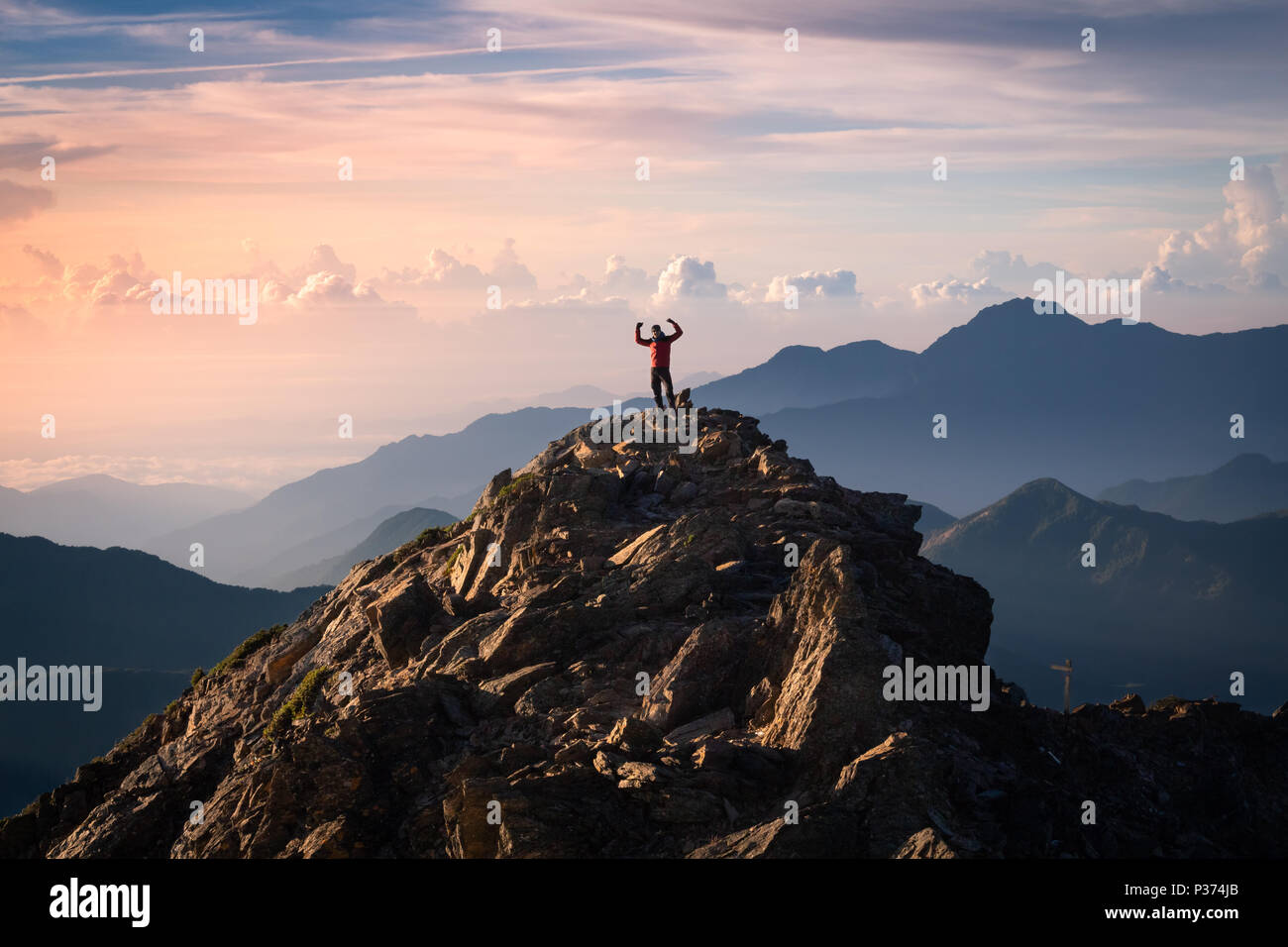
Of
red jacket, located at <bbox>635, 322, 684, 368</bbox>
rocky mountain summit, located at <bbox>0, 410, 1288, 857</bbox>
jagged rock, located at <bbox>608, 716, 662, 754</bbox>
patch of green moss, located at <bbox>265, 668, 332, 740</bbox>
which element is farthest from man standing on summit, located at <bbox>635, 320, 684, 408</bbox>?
jagged rock, located at <bbox>608, 716, 662, 754</bbox>

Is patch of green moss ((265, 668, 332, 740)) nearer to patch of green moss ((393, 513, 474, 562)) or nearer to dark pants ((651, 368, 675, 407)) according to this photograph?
patch of green moss ((393, 513, 474, 562))

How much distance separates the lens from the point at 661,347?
44.5 m

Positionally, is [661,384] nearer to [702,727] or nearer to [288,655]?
[288,655]

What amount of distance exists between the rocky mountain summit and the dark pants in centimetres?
420

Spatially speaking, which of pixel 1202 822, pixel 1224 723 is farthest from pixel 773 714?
pixel 1224 723

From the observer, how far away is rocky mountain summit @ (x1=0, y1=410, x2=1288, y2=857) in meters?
20.1

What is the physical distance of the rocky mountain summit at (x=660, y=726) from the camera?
20.1 meters

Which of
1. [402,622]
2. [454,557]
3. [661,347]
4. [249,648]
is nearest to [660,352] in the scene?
[661,347]

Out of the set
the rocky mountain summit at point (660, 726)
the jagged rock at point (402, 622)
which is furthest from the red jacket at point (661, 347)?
the jagged rock at point (402, 622)

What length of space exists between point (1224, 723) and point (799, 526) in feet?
62.6

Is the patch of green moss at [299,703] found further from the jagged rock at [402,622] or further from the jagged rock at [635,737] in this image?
the jagged rock at [635,737]

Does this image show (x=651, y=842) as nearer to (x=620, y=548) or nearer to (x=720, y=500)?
(x=620, y=548)

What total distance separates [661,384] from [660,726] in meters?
24.7

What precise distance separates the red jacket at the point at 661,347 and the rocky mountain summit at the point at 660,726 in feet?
14.8
